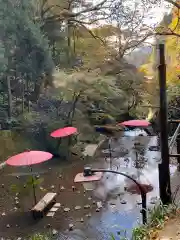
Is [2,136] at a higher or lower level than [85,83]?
lower

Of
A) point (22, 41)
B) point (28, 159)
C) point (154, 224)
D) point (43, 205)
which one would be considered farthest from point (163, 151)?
point (22, 41)

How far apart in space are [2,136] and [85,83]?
415 centimetres

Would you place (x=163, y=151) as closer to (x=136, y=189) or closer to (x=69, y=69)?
(x=136, y=189)

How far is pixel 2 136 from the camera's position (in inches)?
520

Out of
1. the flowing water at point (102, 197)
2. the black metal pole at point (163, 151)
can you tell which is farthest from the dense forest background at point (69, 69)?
the black metal pole at point (163, 151)

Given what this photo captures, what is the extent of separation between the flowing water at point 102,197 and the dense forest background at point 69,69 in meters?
2.02

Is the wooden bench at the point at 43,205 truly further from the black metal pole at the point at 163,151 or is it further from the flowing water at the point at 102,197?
the black metal pole at the point at 163,151

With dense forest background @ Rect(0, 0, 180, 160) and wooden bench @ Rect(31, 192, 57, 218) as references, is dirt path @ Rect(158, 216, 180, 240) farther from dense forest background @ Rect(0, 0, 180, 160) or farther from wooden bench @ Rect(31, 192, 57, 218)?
dense forest background @ Rect(0, 0, 180, 160)

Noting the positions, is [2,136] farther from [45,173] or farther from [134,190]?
[134,190]

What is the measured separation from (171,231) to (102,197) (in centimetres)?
604

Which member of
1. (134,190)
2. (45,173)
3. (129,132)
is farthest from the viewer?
(129,132)

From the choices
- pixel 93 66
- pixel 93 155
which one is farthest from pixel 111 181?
pixel 93 66

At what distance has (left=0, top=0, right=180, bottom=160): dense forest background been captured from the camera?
13.1 meters

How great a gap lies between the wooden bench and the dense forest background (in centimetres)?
477
